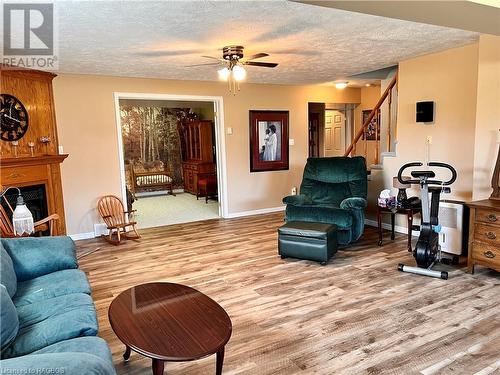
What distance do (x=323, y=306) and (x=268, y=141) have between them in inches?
164

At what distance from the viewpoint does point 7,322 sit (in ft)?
5.48

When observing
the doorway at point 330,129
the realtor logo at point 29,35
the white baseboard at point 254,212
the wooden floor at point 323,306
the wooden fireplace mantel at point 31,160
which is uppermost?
the realtor logo at point 29,35

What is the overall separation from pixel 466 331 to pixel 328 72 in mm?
4048

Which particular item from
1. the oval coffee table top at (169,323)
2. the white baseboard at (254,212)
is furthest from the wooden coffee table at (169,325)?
the white baseboard at (254,212)

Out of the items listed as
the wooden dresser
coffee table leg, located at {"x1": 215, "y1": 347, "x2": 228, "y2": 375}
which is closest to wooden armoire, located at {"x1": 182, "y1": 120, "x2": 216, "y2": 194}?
the wooden dresser

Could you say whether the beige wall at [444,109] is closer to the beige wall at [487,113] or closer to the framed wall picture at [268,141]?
the beige wall at [487,113]

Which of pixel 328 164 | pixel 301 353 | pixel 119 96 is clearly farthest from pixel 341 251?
pixel 119 96

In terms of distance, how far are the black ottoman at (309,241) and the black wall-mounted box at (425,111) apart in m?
1.85

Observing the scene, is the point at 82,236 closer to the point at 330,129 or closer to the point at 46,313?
the point at 46,313

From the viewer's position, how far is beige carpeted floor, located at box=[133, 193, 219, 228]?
6.35 m

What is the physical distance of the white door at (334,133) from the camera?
841 centimetres

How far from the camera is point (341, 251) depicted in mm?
4367

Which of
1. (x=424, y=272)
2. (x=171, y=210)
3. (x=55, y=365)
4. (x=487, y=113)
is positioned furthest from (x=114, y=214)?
(x=487, y=113)

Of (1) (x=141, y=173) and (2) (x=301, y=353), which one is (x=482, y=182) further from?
(1) (x=141, y=173)
